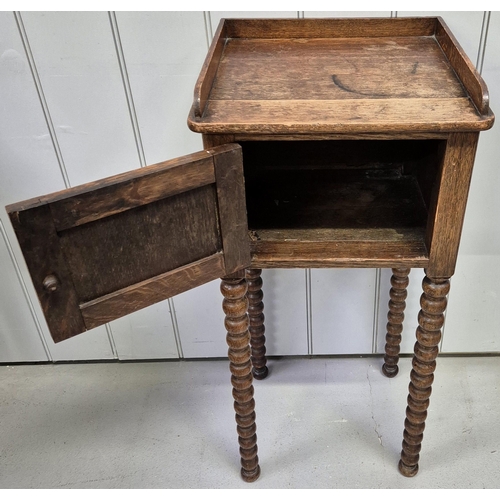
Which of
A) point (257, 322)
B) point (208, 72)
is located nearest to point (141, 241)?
point (208, 72)

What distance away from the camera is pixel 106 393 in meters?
1.54

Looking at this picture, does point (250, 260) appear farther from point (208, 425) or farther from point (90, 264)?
point (208, 425)

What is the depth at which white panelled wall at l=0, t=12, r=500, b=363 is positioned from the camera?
1.17 m

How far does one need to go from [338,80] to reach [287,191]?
0.27m

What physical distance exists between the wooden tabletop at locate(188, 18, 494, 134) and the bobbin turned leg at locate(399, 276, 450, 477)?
0.31m

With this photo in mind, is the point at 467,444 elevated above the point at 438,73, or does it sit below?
below

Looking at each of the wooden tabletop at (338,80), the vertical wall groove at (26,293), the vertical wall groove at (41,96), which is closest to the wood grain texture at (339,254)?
the wooden tabletop at (338,80)

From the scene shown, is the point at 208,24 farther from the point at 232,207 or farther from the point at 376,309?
the point at 376,309

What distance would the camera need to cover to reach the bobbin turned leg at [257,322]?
1.39m

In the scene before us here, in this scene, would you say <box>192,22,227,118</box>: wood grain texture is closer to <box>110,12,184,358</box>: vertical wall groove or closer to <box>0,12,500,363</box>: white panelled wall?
<box>0,12,500,363</box>: white panelled wall

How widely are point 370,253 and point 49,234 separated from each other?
0.51 metres

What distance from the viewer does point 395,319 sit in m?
1.43

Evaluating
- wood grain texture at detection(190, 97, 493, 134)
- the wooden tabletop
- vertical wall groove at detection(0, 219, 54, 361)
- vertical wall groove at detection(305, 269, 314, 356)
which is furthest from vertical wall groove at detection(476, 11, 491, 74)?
vertical wall groove at detection(0, 219, 54, 361)

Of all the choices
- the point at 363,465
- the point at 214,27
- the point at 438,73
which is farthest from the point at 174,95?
the point at 363,465
